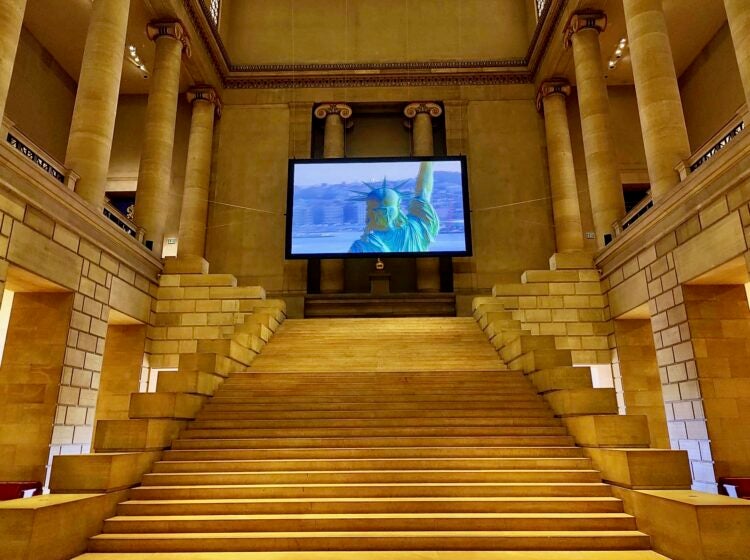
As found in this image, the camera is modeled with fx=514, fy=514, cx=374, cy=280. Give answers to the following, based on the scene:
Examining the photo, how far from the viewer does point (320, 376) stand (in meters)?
7.86

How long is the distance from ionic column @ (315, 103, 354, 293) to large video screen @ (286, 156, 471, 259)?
160cm

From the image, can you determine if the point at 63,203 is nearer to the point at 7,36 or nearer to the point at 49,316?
the point at 49,316

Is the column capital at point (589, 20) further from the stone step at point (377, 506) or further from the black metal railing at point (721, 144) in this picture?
the stone step at point (377, 506)

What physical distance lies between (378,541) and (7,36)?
26.8 ft

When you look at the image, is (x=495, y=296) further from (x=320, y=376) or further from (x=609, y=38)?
(x=609, y=38)

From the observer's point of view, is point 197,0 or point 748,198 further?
point 197,0

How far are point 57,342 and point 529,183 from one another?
44.6 ft

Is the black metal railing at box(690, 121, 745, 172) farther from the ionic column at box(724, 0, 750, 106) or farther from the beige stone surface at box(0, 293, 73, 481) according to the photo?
the beige stone surface at box(0, 293, 73, 481)

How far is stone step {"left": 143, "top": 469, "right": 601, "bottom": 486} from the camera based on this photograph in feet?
17.1

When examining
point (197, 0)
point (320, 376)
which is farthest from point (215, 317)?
point (197, 0)

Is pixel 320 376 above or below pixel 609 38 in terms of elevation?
below

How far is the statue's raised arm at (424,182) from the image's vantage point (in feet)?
47.6

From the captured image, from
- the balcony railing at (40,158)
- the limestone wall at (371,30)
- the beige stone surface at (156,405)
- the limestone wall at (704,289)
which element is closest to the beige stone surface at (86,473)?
the beige stone surface at (156,405)

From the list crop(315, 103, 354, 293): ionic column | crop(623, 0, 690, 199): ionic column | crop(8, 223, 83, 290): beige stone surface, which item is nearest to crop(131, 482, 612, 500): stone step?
crop(8, 223, 83, 290): beige stone surface
